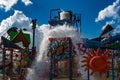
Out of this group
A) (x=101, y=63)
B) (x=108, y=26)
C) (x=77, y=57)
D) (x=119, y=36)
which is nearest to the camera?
(x=101, y=63)

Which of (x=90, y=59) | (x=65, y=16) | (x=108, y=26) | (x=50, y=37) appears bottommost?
(x=90, y=59)

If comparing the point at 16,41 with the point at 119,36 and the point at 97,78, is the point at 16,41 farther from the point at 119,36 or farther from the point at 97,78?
the point at 119,36

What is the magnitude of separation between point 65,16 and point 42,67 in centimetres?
2686

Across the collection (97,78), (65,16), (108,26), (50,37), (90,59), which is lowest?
(97,78)

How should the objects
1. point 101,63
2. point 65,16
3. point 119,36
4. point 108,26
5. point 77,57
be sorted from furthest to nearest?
point 65,16, point 108,26, point 119,36, point 77,57, point 101,63

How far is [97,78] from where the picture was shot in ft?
48.1

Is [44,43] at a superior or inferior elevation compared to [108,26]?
inferior

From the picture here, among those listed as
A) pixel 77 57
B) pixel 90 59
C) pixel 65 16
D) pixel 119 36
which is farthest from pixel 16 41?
pixel 65 16

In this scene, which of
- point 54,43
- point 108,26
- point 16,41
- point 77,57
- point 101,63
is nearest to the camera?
point 101,63

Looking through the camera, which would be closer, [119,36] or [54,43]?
[54,43]

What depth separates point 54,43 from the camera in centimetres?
1559

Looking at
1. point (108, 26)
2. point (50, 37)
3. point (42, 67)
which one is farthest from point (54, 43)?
point (108, 26)

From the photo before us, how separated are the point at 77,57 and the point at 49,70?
2.14m

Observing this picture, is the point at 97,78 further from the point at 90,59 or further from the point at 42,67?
the point at 42,67
